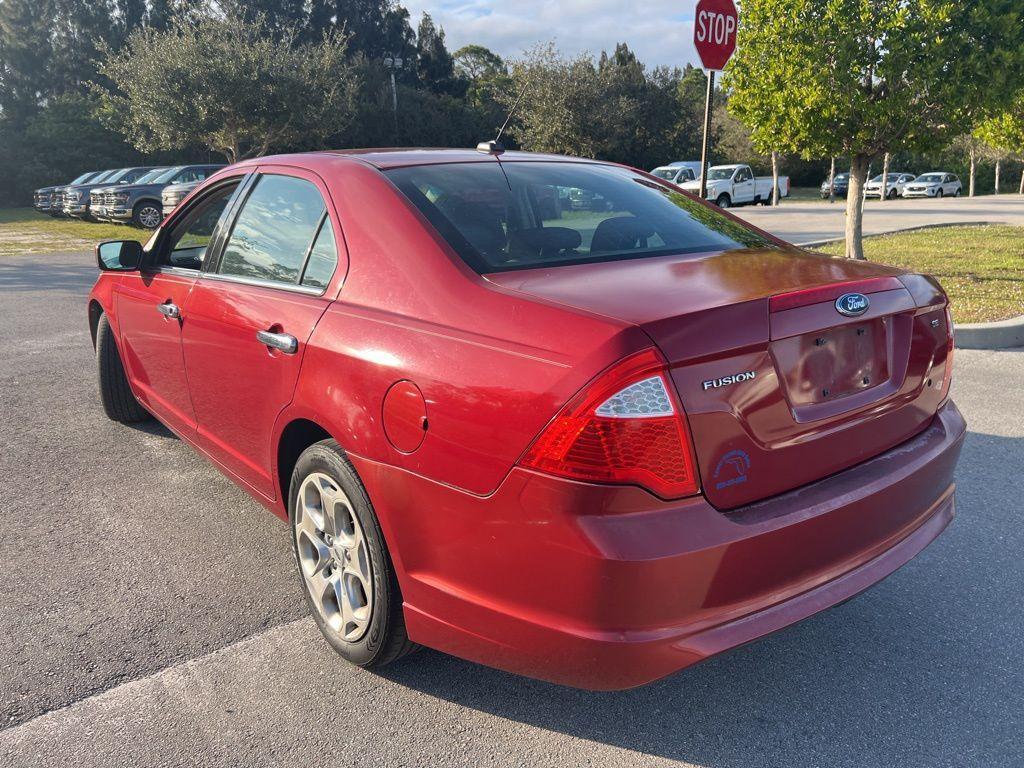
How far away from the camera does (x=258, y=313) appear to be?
3047mm

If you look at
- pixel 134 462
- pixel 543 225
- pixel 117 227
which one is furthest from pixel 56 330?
pixel 117 227

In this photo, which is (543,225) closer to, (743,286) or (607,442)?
(743,286)

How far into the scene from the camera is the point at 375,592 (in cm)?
248

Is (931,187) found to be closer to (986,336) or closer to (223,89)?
(223,89)

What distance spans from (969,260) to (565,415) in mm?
12184

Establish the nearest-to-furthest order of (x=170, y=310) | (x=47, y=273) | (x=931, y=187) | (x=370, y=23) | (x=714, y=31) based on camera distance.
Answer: (x=170, y=310) < (x=714, y=31) < (x=47, y=273) < (x=931, y=187) < (x=370, y=23)

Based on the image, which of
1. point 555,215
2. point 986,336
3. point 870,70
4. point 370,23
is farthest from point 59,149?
point 555,215

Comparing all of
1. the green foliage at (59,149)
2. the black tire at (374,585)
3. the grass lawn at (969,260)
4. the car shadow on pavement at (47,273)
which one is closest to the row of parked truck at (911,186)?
the grass lawn at (969,260)

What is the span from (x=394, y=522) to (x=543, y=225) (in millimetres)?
1207

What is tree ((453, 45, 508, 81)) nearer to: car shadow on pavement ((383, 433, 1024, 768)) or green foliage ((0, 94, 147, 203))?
green foliage ((0, 94, 147, 203))

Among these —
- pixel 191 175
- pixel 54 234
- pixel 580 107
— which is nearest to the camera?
pixel 54 234

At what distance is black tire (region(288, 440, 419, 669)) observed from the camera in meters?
2.45

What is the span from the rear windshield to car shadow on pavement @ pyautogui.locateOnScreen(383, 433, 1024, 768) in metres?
1.33

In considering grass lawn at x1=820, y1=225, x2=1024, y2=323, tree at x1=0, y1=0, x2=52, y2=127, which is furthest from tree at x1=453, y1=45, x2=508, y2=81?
grass lawn at x1=820, y1=225, x2=1024, y2=323
